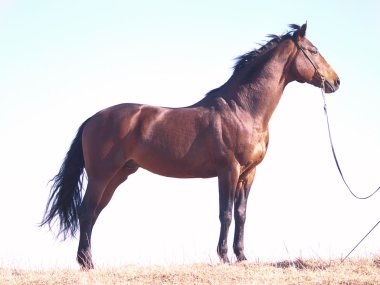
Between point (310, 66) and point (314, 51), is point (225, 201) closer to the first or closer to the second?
point (310, 66)

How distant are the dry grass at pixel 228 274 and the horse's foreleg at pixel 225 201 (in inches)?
20.6

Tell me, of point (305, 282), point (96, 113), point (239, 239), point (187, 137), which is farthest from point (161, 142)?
point (305, 282)

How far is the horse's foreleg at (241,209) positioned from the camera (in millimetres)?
10205

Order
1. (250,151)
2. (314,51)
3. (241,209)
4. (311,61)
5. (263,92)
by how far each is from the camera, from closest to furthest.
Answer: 1. (250,151)
2. (241,209)
3. (263,92)
4. (311,61)
5. (314,51)

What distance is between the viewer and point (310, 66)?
10703 millimetres

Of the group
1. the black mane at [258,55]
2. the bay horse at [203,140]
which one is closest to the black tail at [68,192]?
the bay horse at [203,140]

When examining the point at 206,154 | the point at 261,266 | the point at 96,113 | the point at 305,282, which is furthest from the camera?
the point at 96,113

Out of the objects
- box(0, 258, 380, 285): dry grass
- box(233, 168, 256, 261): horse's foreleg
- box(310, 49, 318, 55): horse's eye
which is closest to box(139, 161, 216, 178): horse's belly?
box(233, 168, 256, 261): horse's foreleg

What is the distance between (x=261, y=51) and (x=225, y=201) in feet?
9.59

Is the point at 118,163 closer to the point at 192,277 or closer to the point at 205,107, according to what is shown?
the point at 205,107

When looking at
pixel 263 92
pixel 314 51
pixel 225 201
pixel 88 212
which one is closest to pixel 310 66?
pixel 314 51

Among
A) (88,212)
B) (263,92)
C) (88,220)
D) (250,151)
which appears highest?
(263,92)

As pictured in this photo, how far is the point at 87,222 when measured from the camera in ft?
34.1

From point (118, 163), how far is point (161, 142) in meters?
0.83
